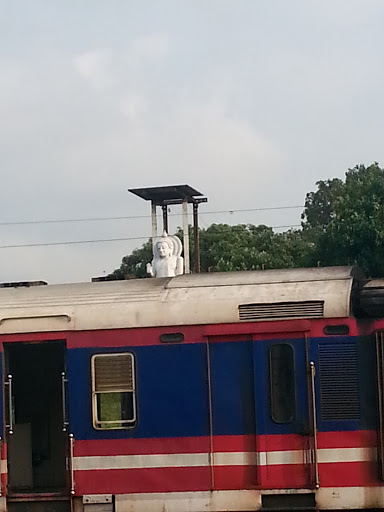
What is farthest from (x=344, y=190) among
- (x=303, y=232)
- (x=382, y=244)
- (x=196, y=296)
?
(x=303, y=232)

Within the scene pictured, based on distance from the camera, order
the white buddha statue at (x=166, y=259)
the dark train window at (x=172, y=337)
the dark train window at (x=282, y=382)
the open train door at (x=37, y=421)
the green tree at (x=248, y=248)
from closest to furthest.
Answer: the dark train window at (x=282, y=382) < the dark train window at (x=172, y=337) < the open train door at (x=37, y=421) < the white buddha statue at (x=166, y=259) < the green tree at (x=248, y=248)

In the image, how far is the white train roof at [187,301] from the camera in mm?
12242

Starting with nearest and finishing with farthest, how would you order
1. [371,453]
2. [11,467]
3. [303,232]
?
[371,453]
[11,467]
[303,232]

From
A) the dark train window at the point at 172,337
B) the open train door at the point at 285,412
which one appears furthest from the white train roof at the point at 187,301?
the open train door at the point at 285,412

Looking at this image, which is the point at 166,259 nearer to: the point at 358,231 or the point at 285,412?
the point at 358,231

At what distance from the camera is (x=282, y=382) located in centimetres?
1212

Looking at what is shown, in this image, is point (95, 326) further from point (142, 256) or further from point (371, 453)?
point (142, 256)

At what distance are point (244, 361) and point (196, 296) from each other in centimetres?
100

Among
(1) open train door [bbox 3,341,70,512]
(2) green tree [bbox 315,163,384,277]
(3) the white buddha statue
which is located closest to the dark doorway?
(1) open train door [bbox 3,341,70,512]

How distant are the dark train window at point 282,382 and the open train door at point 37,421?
300 cm

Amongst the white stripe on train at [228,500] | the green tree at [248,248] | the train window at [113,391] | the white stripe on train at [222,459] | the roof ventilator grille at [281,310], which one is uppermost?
the green tree at [248,248]

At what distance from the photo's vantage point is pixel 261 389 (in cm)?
1209

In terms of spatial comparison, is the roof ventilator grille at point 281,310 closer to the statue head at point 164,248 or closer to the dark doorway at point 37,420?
the dark doorway at point 37,420

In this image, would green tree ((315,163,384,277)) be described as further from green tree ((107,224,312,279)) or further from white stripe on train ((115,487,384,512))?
white stripe on train ((115,487,384,512))
